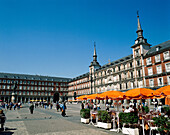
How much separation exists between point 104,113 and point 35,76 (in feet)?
260

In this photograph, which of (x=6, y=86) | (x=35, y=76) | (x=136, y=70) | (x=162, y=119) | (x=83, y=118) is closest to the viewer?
(x=162, y=119)

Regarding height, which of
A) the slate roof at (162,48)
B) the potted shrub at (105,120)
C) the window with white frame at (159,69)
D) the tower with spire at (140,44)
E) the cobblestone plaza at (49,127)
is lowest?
the cobblestone plaza at (49,127)

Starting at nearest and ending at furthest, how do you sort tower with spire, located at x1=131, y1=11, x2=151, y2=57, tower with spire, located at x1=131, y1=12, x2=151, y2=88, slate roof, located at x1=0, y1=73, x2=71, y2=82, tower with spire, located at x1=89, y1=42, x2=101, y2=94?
tower with spire, located at x1=131, y1=12, x2=151, y2=88, tower with spire, located at x1=131, y1=11, x2=151, y2=57, tower with spire, located at x1=89, y1=42, x2=101, y2=94, slate roof, located at x1=0, y1=73, x2=71, y2=82

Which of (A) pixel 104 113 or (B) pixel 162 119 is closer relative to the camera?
(B) pixel 162 119

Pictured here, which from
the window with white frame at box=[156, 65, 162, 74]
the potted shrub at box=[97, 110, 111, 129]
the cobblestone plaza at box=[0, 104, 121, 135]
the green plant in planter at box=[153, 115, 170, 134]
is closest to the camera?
the green plant in planter at box=[153, 115, 170, 134]

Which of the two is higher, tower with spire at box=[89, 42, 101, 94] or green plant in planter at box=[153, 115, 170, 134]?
tower with spire at box=[89, 42, 101, 94]

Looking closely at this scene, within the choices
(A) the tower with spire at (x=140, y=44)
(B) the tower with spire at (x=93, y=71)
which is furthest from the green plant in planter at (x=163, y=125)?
(B) the tower with spire at (x=93, y=71)

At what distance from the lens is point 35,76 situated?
82.7 m

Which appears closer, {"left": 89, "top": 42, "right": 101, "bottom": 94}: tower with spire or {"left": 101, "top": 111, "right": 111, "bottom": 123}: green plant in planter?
{"left": 101, "top": 111, "right": 111, "bottom": 123}: green plant in planter

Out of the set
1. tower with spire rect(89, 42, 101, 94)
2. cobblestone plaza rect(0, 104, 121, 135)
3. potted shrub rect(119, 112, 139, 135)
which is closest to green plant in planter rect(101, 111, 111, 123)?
cobblestone plaza rect(0, 104, 121, 135)

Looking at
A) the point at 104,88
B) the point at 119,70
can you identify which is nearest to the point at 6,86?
the point at 104,88

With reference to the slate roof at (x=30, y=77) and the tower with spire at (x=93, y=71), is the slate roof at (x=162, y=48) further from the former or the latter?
the slate roof at (x=30, y=77)

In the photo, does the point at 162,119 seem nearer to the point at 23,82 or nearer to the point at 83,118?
the point at 83,118

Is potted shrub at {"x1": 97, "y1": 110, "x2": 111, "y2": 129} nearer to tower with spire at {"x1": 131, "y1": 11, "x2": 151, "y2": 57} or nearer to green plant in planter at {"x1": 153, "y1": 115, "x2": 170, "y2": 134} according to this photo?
green plant in planter at {"x1": 153, "y1": 115, "x2": 170, "y2": 134}
